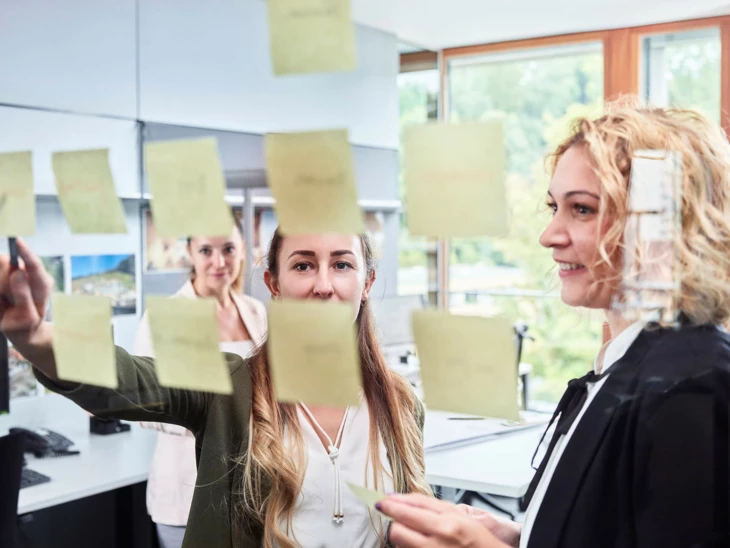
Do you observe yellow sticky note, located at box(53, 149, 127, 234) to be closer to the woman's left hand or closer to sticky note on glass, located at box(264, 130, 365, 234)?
sticky note on glass, located at box(264, 130, 365, 234)

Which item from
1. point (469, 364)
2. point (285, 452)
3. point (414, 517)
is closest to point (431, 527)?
point (414, 517)

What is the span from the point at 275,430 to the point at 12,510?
2.89 feet

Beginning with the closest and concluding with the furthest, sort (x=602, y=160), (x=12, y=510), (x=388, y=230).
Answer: (x=602, y=160)
(x=388, y=230)
(x=12, y=510)

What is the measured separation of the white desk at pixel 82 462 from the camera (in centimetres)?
121

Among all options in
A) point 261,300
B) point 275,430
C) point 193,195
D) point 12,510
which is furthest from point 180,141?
point 12,510

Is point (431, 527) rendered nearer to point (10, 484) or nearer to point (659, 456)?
point (659, 456)

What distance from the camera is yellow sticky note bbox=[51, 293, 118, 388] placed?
26.7 inches

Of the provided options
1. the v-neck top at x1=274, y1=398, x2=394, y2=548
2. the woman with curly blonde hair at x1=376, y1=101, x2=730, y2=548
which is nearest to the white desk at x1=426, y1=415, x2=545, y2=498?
the v-neck top at x1=274, y1=398, x2=394, y2=548

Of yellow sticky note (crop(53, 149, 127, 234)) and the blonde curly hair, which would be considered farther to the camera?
yellow sticky note (crop(53, 149, 127, 234))

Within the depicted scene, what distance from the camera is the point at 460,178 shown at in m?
0.50

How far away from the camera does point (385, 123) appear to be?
2.18ft

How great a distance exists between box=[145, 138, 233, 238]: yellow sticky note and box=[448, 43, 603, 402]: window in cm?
18

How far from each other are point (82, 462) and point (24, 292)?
3.17 feet

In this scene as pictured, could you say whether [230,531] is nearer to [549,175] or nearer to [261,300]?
[261,300]
